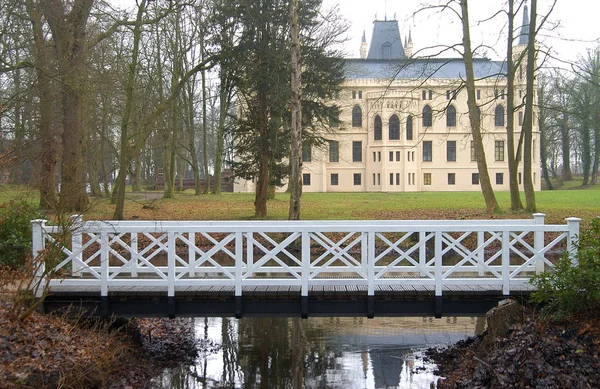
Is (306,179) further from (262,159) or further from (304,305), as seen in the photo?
(304,305)

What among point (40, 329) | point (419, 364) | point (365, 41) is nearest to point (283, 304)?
point (419, 364)

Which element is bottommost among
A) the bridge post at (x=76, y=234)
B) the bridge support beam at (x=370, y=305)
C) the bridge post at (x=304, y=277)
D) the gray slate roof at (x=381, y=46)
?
the bridge support beam at (x=370, y=305)

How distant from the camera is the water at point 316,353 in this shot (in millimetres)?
10180

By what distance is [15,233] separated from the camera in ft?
42.7

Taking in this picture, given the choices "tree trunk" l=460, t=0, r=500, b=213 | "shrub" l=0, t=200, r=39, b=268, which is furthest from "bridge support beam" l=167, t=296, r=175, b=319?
"tree trunk" l=460, t=0, r=500, b=213

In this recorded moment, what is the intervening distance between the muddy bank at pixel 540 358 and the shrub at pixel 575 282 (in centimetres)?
21

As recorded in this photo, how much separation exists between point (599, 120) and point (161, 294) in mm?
32963

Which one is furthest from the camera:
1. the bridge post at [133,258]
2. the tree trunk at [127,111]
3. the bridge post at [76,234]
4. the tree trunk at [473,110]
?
the tree trunk at [473,110]

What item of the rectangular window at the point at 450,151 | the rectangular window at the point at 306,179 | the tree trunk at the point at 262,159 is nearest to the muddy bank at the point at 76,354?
the tree trunk at the point at 262,159

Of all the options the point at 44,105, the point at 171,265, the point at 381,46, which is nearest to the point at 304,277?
the point at 171,265

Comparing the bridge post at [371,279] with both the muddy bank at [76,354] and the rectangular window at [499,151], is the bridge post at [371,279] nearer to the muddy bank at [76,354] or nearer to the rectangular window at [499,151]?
the muddy bank at [76,354]

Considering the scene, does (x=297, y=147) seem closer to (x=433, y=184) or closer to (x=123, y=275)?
(x=123, y=275)

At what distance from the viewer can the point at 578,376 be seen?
7824mm

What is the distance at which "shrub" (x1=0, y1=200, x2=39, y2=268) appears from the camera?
1249 centimetres
